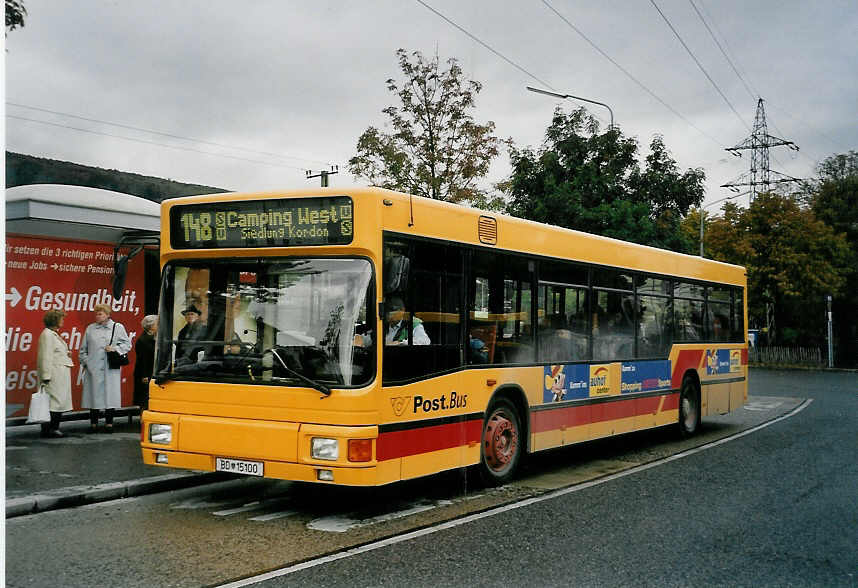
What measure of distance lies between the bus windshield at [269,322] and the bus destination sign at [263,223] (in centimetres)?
18

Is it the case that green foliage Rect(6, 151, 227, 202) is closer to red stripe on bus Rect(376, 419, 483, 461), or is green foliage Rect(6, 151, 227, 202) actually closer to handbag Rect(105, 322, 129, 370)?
handbag Rect(105, 322, 129, 370)

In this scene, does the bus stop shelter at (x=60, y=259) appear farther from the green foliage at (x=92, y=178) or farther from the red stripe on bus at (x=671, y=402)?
the green foliage at (x=92, y=178)

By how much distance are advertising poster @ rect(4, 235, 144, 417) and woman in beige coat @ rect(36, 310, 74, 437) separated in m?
0.38

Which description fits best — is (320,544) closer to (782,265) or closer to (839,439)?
(839,439)

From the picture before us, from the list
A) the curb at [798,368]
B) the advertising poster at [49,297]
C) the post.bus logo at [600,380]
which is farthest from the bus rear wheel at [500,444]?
the curb at [798,368]

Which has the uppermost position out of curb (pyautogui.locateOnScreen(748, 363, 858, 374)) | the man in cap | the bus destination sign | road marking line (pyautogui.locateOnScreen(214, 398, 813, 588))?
the bus destination sign

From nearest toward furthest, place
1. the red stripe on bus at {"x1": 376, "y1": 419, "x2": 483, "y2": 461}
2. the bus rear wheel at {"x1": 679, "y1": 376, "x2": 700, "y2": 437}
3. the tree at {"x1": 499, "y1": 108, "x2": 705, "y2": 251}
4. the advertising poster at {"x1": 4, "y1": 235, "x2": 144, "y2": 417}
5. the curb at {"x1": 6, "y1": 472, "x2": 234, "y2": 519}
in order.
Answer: the red stripe on bus at {"x1": 376, "y1": 419, "x2": 483, "y2": 461} < the curb at {"x1": 6, "y1": 472, "x2": 234, "y2": 519} < the advertising poster at {"x1": 4, "y1": 235, "x2": 144, "y2": 417} < the bus rear wheel at {"x1": 679, "y1": 376, "x2": 700, "y2": 437} < the tree at {"x1": 499, "y1": 108, "x2": 705, "y2": 251}

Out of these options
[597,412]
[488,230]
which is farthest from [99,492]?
[597,412]

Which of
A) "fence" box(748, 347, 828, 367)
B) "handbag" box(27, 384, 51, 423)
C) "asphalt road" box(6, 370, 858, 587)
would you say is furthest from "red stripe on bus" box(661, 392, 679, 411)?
"fence" box(748, 347, 828, 367)

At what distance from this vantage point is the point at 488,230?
9.81 meters

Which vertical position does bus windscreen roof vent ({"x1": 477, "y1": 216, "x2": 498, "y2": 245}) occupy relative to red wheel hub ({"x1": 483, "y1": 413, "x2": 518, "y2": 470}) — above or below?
above

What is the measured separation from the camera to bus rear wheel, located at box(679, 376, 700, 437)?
14938 mm

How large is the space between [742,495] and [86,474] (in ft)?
22.5

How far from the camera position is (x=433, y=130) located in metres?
25.2
